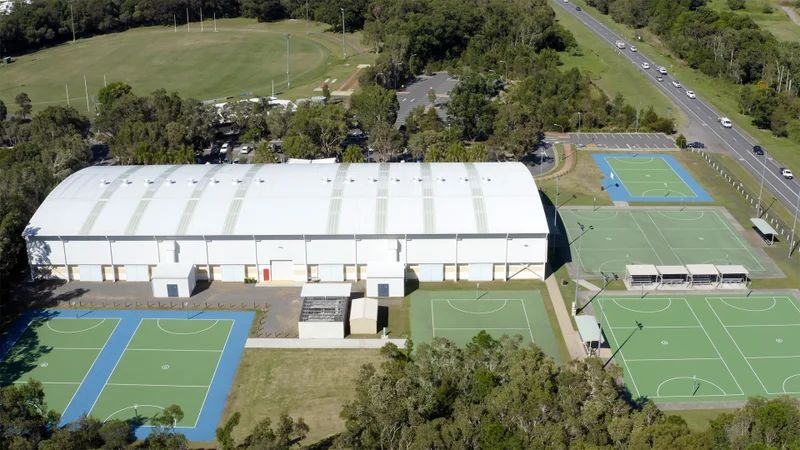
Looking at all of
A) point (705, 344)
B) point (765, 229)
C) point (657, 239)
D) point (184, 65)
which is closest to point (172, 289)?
point (705, 344)

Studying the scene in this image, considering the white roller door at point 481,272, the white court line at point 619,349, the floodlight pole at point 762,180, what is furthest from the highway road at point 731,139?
the white roller door at point 481,272

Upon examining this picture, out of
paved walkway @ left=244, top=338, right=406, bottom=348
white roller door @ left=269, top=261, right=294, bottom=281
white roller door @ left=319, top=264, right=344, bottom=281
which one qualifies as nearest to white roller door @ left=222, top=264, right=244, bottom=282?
white roller door @ left=269, top=261, right=294, bottom=281

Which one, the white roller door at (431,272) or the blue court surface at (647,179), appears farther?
the blue court surface at (647,179)

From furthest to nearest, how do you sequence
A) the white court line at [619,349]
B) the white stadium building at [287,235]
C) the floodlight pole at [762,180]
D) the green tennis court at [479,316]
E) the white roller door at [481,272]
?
the floodlight pole at [762,180] < the white roller door at [481,272] < the white stadium building at [287,235] < the green tennis court at [479,316] < the white court line at [619,349]

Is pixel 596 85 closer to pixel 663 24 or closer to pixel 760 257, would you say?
pixel 663 24

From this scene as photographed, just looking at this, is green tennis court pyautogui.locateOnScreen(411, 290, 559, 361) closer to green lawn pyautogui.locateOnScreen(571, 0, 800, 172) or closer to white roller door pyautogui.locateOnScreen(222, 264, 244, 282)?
white roller door pyautogui.locateOnScreen(222, 264, 244, 282)

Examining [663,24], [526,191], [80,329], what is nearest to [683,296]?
[526,191]

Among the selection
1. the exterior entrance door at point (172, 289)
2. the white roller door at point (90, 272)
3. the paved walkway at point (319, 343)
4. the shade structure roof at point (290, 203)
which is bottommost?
the paved walkway at point (319, 343)

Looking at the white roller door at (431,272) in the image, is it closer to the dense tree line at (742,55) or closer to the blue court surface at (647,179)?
the blue court surface at (647,179)
